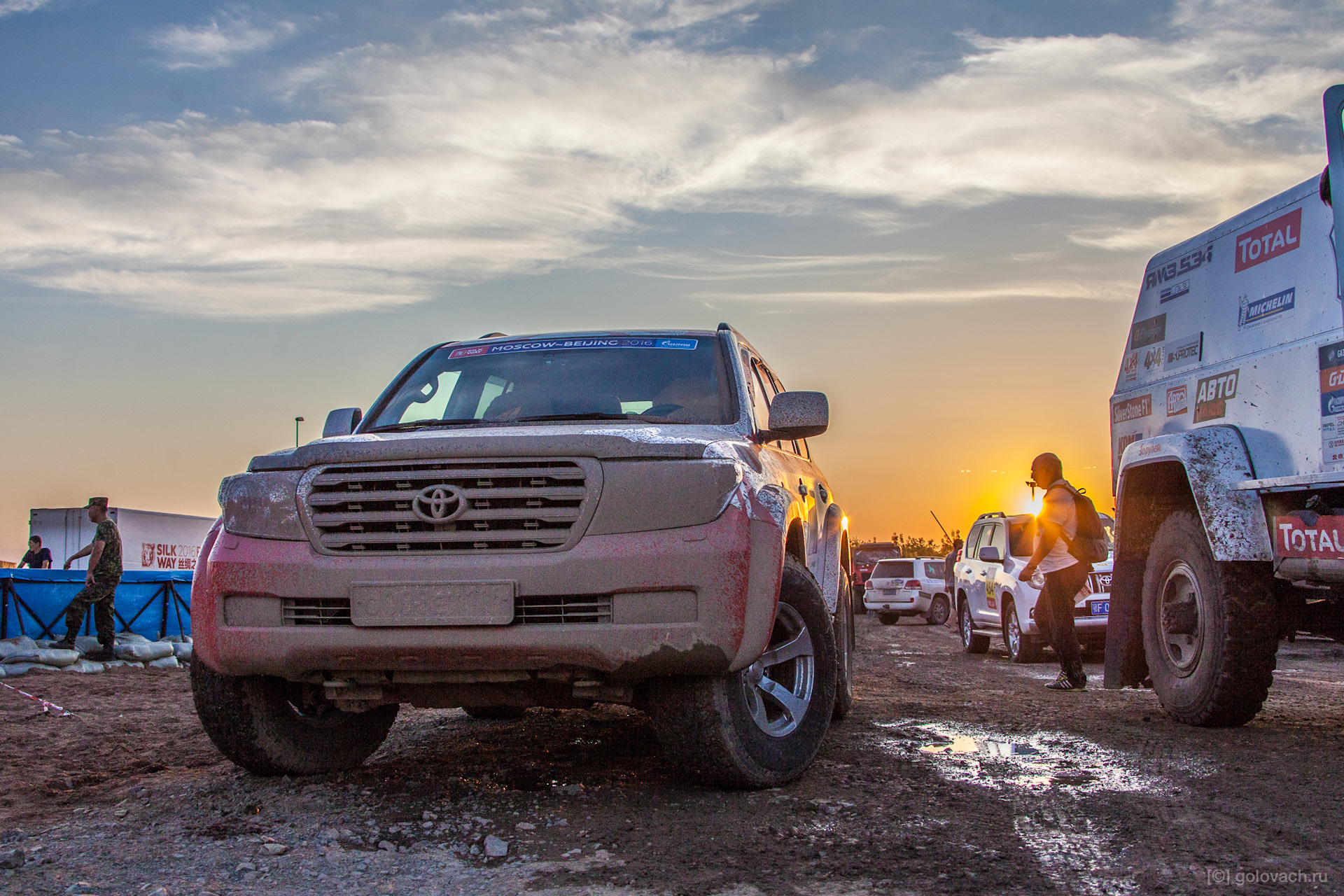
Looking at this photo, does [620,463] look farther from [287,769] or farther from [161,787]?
[161,787]

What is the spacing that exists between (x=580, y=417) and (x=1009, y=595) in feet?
29.0

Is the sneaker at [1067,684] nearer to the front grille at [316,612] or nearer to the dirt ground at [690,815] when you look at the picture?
the dirt ground at [690,815]

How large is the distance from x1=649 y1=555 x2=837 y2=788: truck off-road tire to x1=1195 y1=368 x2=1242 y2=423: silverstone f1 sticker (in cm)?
236

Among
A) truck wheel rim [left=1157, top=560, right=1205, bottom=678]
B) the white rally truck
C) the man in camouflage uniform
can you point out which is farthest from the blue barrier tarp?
truck wheel rim [left=1157, top=560, right=1205, bottom=678]

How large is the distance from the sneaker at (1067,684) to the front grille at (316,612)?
20.2 ft

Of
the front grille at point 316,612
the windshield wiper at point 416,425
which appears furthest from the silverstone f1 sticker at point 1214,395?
the front grille at point 316,612

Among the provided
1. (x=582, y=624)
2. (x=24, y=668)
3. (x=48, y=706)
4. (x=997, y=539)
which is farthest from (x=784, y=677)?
(x=997, y=539)

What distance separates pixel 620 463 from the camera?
3.78 metres

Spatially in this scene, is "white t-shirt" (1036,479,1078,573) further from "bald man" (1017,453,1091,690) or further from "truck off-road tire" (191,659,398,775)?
"truck off-road tire" (191,659,398,775)

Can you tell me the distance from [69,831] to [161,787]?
68cm

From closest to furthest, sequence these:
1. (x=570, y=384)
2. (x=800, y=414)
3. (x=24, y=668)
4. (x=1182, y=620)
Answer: (x=800, y=414) → (x=570, y=384) → (x=1182, y=620) → (x=24, y=668)

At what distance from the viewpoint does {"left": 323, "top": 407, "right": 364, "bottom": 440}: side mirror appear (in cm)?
496

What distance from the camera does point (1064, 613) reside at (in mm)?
8234

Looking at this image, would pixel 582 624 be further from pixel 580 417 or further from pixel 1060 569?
pixel 1060 569
